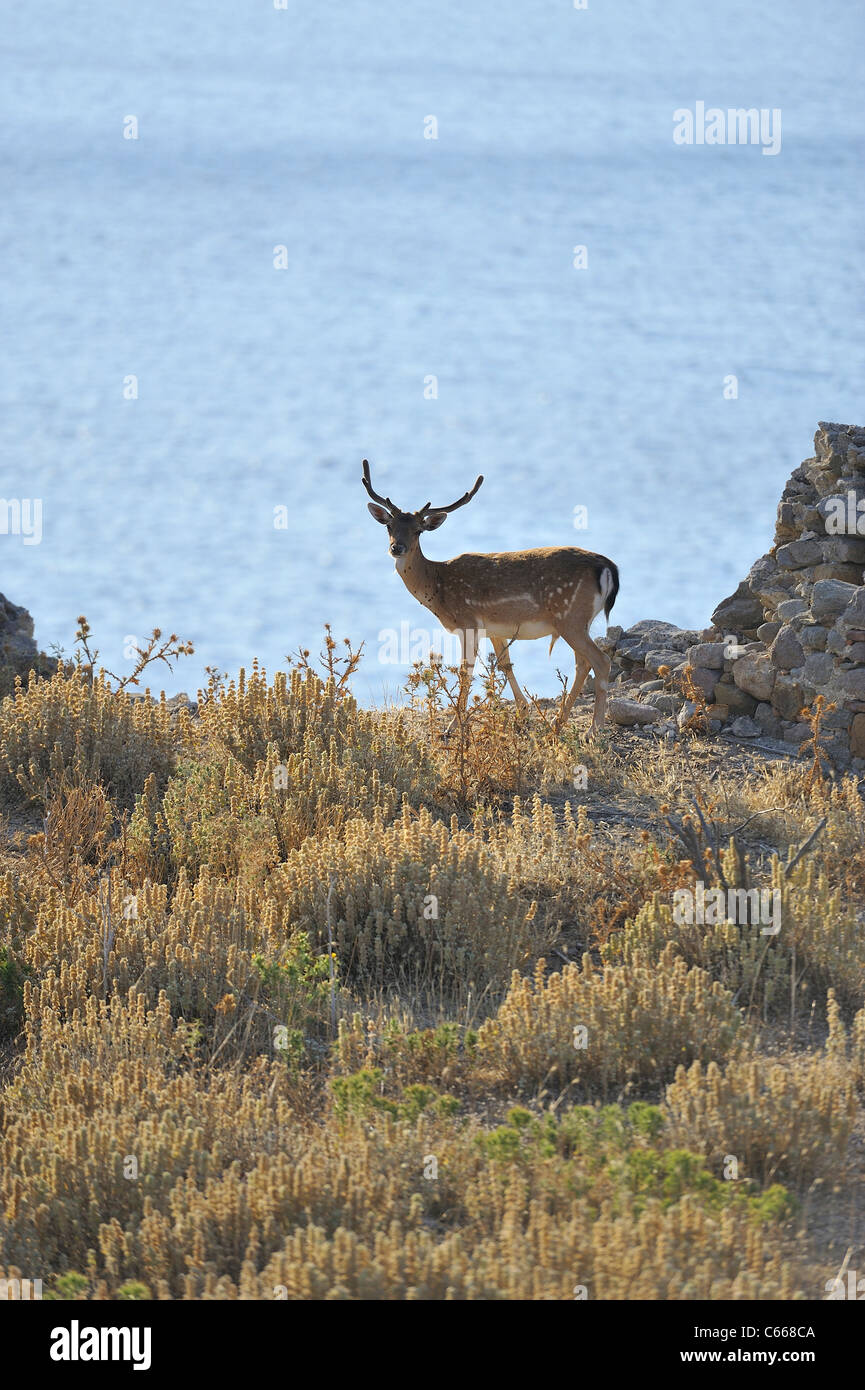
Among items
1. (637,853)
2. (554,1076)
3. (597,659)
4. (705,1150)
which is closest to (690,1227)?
(705,1150)

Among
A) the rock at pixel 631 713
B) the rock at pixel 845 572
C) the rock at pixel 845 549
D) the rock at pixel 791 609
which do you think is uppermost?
the rock at pixel 845 549

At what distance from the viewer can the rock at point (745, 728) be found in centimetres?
1038

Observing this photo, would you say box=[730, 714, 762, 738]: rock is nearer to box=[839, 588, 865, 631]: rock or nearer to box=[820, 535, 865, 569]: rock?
box=[839, 588, 865, 631]: rock

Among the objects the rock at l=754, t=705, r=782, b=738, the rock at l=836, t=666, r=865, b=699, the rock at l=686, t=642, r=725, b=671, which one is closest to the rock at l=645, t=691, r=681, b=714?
the rock at l=686, t=642, r=725, b=671

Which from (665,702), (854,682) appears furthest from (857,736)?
(665,702)

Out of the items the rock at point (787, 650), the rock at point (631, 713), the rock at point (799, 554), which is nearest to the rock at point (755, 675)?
the rock at point (787, 650)

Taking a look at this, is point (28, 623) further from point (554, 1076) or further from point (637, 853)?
point (554, 1076)

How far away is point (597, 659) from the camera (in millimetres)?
11016

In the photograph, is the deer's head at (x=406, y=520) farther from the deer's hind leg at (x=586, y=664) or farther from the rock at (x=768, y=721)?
the rock at (x=768, y=721)

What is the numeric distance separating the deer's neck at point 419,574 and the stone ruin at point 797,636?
1.74 meters

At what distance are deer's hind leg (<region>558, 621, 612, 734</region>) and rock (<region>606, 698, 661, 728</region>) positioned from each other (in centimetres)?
8

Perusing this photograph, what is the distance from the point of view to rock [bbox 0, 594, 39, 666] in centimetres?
1297

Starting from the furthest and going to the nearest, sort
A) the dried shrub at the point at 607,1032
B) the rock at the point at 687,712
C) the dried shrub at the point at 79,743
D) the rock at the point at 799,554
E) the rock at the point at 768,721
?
the rock at the point at 799,554
the rock at the point at 768,721
the rock at the point at 687,712
the dried shrub at the point at 79,743
the dried shrub at the point at 607,1032

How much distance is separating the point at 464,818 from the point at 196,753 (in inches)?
85.1
